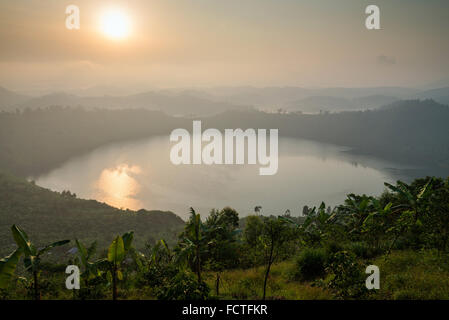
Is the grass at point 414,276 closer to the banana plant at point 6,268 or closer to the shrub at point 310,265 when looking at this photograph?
the shrub at point 310,265

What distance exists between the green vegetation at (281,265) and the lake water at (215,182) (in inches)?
3508

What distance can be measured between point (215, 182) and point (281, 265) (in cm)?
12205

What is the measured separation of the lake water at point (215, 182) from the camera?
111375mm

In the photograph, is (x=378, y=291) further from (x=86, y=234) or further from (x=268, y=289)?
(x=86, y=234)

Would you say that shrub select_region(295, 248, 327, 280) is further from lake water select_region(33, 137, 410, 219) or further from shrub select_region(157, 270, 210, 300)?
lake water select_region(33, 137, 410, 219)

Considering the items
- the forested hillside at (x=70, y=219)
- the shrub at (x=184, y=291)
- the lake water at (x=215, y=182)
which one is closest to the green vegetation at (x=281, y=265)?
the shrub at (x=184, y=291)

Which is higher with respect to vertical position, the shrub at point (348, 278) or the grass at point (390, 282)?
the shrub at point (348, 278)

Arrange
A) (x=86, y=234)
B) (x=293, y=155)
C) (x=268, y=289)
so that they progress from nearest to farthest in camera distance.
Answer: (x=268, y=289)
(x=86, y=234)
(x=293, y=155)

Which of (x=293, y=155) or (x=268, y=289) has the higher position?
(x=293, y=155)

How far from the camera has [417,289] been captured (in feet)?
24.9

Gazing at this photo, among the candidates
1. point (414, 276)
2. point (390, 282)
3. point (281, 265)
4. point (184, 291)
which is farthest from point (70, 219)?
point (414, 276)

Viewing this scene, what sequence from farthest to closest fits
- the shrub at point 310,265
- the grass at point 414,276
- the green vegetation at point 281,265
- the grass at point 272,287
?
the shrub at point 310,265
the grass at point 272,287
the grass at point 414,276
the green vegetation at point 281,265
